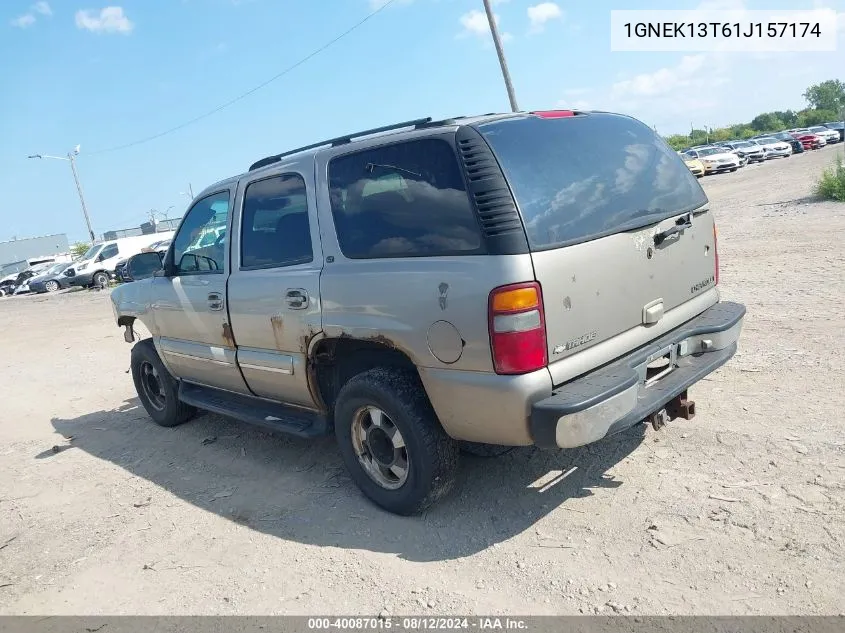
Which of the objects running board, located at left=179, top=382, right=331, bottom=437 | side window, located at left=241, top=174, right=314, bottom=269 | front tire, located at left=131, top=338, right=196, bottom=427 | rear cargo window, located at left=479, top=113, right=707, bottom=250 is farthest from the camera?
front tire, located at left=131, top=338, right=196, bottom=427

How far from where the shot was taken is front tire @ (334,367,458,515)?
345 cm

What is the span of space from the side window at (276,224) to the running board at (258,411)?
1001 millimetres

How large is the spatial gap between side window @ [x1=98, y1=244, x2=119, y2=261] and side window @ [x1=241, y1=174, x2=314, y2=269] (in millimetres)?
25850

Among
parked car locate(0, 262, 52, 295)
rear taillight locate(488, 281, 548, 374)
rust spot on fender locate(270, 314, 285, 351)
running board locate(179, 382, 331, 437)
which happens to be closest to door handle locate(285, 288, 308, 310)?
rust spot on fender locate(270, 314, 285, 351)

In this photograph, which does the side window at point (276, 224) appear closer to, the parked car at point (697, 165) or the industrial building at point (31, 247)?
the parked car at point (697, 165)

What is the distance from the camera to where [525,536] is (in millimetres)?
3377

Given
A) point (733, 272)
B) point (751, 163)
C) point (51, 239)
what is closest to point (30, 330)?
point (733, 272)

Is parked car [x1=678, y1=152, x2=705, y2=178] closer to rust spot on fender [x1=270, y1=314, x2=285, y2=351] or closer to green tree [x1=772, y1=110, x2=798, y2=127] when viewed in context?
rust spot on fender [x1=270, y1=314, x2=285, y2=351]

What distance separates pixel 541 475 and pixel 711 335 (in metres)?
1.29

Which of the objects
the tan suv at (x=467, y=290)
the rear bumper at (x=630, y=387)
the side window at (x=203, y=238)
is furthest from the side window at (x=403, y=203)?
the side window at (x=203, y=238)

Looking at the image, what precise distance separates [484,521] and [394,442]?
65cm

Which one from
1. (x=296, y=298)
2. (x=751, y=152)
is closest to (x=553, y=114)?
(x=296, y=298)

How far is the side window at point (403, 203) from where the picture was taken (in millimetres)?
3203

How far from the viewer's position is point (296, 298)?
157 inches
